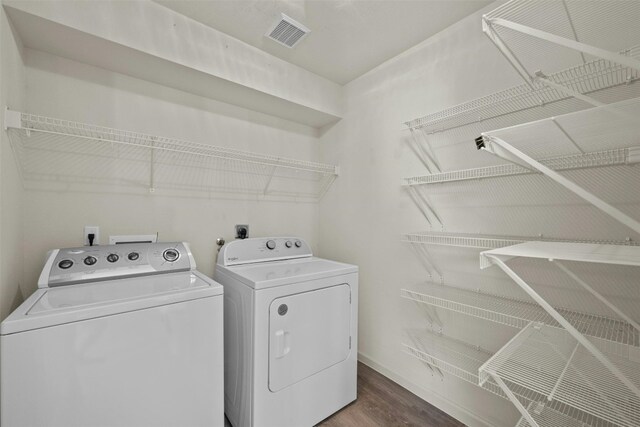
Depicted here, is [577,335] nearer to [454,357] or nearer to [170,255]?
[454,357]

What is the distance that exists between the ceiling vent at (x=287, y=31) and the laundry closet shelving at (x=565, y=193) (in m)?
1.11

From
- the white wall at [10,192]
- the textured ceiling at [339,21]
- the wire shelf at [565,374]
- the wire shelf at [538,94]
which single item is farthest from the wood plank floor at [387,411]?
the textured ceiling at [339,21]

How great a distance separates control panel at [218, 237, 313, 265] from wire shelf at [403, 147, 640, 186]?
1.04 m

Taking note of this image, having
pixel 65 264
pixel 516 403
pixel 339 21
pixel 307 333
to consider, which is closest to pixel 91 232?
pixel 65 264

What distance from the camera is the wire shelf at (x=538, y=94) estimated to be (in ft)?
3.75

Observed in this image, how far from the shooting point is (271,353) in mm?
1546

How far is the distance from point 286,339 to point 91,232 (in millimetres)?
1388

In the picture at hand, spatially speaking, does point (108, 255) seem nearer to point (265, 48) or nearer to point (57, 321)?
point (57, 321)

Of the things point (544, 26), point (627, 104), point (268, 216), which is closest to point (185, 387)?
point (268, 216)

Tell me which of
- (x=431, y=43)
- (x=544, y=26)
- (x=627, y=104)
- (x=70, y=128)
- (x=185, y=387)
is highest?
(x=431, y=43)

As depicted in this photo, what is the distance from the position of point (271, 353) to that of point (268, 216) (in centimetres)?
128

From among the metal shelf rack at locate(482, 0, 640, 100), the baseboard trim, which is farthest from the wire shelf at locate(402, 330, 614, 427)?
the metal shelf rack at locate(482, 0, 640, 100)

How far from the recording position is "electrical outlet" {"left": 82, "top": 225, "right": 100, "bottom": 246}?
169 cm

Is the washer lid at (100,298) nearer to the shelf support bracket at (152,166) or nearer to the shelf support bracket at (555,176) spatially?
the shelf support bracket at (152,166)
